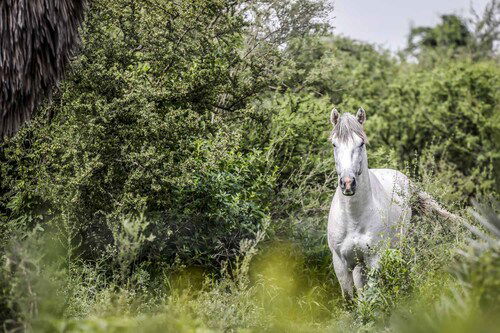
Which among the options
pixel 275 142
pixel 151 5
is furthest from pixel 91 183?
pixel 275 142

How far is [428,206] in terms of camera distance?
832 centimetres

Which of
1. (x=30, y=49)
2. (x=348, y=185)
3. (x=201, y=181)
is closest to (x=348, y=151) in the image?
(x=348, y=185)

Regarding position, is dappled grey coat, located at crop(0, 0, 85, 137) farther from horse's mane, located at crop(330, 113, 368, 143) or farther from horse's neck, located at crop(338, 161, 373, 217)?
horse's neck, located at crop(338, 161, 373, 217)

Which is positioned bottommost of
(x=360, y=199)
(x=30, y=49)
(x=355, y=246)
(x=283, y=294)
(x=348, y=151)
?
(x=283, y=294)

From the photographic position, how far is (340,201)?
7.83 metres

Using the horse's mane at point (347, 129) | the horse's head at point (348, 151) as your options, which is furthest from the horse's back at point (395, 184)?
the horse's mane at point (347, 129)

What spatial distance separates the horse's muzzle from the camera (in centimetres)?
719

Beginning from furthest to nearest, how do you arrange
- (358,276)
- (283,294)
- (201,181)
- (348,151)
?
(201,181) < (283,294) < (358,276) < (348,151)

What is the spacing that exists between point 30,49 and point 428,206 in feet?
15.9

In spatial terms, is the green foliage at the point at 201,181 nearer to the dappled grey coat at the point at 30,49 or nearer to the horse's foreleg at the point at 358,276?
the horse's foreleg at the point at 358,276

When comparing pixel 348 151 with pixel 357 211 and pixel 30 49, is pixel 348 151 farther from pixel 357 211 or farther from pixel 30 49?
pixel 30 49

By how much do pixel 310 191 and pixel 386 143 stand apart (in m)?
7.57

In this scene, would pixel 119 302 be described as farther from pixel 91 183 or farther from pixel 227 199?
pixel 227 199

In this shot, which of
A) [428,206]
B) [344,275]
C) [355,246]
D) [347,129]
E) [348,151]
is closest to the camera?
[348,151]
